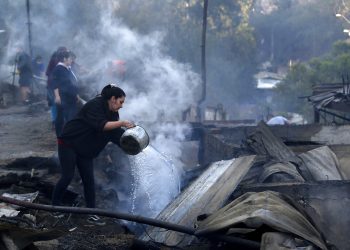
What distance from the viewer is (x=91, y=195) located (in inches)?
270

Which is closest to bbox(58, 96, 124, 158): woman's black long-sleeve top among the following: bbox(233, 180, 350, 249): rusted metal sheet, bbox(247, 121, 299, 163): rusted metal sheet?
bbox(233, 180, 350, 249): rusted metal sheet

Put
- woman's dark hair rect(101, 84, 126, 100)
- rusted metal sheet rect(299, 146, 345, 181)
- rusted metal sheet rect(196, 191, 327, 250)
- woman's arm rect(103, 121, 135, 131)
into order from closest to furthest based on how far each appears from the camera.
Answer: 1. rusted metal sheet rect(196, 191, 327, 250)
2. woman's arm rect(103, 121, 135, 131)
3. woman's dark hair rect(101, 84, 126, 100)
4. rusted metal sheet rect(299, 146, 345, 181)

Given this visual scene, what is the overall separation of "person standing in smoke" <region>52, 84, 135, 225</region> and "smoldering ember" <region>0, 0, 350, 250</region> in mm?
14

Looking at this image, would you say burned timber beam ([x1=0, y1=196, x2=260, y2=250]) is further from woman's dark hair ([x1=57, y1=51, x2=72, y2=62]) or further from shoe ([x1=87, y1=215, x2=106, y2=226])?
woman's dark hair ([x1=57, y1=51, x2=72, y2=62])

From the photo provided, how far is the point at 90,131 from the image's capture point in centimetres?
661

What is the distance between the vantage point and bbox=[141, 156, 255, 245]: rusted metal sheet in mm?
5414

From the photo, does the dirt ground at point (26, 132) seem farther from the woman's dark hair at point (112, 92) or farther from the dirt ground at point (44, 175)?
the woman's dark hair at point (112, 92)

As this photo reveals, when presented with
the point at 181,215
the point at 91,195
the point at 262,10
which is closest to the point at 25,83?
the point at 91,195

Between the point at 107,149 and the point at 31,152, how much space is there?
49.3 inches

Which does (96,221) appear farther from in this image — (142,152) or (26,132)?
(26,132)

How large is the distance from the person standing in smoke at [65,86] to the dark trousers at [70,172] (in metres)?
2.74

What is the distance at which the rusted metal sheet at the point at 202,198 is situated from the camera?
541 centimetres

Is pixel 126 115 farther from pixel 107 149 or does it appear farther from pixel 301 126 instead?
pixel 301 126

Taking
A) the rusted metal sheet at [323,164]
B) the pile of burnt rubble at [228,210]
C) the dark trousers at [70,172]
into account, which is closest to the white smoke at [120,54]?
the pile of burnt rubble at [228,210]
